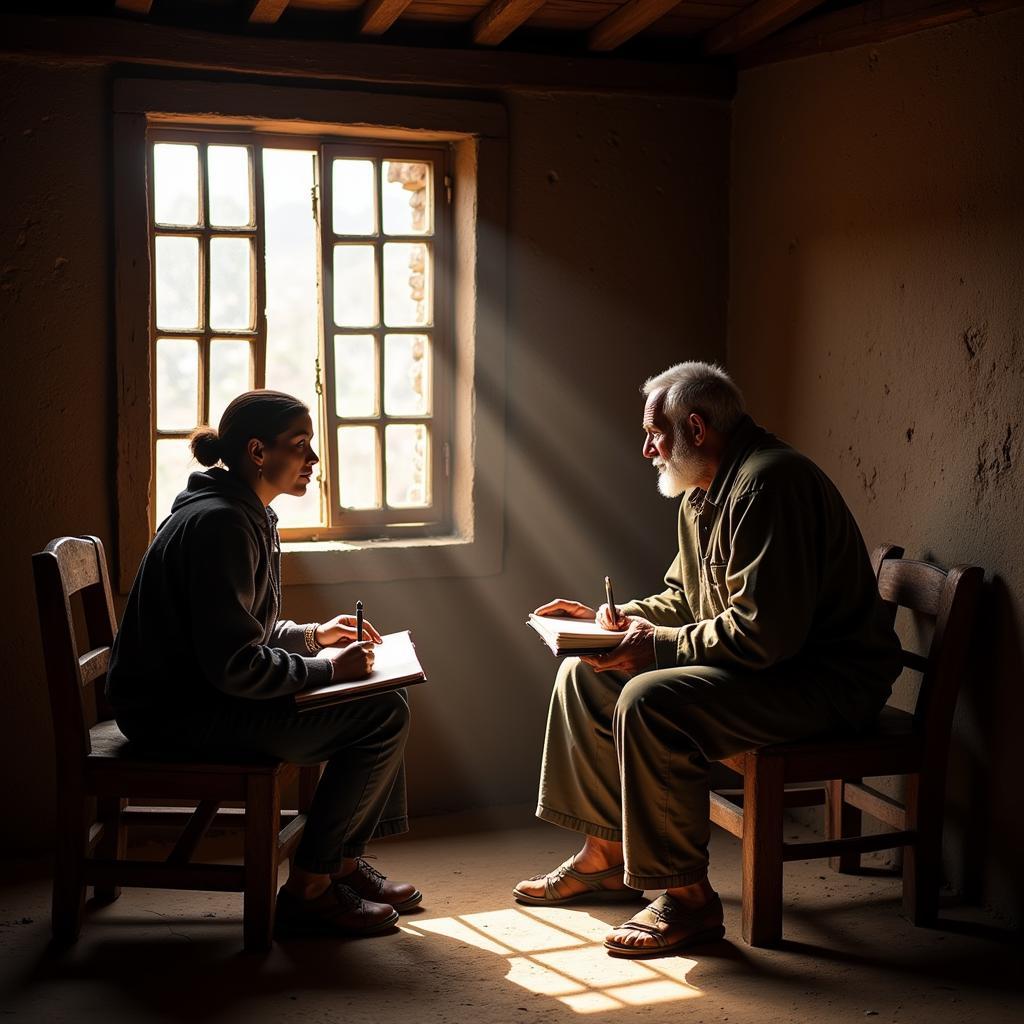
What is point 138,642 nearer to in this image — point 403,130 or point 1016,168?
point 403,130

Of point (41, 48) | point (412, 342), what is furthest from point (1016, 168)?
point (41, 48)

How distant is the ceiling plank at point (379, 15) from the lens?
13.2 feet

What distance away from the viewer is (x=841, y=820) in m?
4.05

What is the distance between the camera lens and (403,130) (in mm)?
4461

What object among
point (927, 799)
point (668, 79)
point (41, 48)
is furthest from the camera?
point (668, 79)

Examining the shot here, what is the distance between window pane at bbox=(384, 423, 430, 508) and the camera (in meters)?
4.76

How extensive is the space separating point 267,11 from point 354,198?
2.41ft

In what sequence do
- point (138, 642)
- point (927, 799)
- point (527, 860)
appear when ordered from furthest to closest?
point (527, 860)
point (927, 799)
point (138, 642)

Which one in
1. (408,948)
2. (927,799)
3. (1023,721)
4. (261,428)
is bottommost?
(408,948)

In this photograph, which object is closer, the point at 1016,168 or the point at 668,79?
the point at 1016,168

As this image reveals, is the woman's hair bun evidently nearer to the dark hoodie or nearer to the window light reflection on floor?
the dark hoodie

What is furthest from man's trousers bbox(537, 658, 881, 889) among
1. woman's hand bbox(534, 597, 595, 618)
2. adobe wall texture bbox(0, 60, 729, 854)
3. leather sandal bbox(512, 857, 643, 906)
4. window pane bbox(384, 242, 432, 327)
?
window pane bbox(384, 242, 432, 327)

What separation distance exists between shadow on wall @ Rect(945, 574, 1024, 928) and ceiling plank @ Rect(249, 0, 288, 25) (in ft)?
9.06

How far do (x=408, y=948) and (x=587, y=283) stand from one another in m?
2.41
